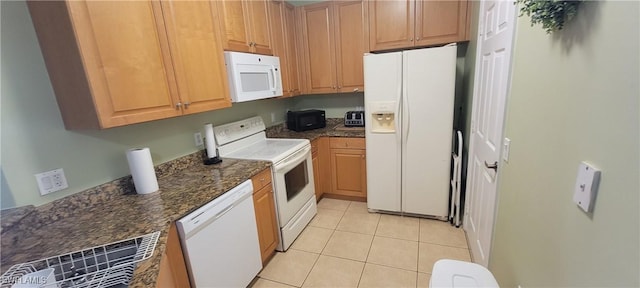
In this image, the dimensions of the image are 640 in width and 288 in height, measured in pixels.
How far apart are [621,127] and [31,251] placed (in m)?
1.99

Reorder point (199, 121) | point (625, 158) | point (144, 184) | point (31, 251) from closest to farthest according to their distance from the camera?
point (625, 158)
point (31, 251)
point (144, 184)
point (199, 121)

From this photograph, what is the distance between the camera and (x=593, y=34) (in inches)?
25.4

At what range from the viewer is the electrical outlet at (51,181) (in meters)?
1.28

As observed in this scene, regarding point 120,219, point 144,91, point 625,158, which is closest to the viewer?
point 625,158

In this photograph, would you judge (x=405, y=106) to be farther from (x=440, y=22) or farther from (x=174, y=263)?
(x=174, y=263)

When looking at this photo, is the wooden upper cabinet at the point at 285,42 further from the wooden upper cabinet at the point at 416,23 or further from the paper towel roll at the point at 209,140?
the paper towel roll at the point at 209,140

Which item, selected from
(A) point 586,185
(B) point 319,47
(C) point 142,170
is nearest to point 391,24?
(B) point 319,47

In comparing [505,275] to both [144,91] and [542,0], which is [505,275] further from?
[144,91]

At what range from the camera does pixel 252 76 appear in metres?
2.21

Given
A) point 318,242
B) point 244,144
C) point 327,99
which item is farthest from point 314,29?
point 318,242

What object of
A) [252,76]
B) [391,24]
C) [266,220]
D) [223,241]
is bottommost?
[266,220]

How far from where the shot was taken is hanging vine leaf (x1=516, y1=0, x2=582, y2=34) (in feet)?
2.32

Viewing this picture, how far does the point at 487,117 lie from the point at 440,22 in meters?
1.34

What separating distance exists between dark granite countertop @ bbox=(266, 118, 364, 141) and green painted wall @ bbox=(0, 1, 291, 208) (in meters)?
1.62
